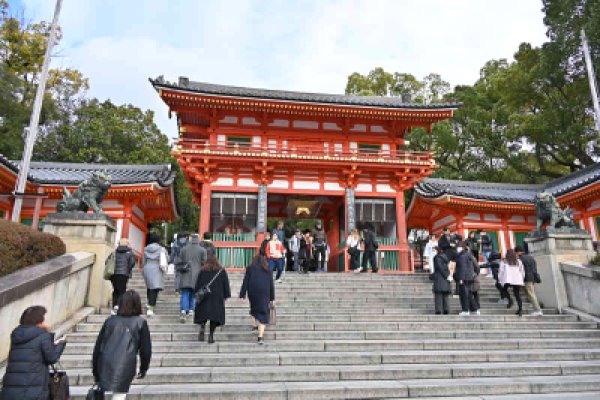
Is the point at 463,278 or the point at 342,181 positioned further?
the point at 342,181

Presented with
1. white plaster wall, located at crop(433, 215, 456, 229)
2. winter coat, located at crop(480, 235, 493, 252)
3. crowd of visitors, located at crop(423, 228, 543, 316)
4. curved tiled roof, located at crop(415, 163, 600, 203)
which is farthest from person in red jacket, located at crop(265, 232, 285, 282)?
white plaster wall, located at crop(433, 215, 456, 229)

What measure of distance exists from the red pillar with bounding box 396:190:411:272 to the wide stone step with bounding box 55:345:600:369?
8987 millimetres

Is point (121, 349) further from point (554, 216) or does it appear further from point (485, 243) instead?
point (485, 243)

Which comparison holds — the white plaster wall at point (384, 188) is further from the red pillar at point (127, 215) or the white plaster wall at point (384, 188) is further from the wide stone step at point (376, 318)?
the red pillar at point (127, 215)

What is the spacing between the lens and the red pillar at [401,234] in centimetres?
1548

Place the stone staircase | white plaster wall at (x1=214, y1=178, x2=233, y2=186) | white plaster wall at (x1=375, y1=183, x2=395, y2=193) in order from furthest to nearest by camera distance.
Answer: white plaster wall at (x1=375, y1=183, x2=395, y2=193), white plaster wall at (x1=214, y1=178, x2=233, y2=186), the stone staircase

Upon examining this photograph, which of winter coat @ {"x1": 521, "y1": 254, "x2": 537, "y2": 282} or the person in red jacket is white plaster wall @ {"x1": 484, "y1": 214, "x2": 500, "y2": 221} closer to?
winter coat @ {"x1": 521, "y1": 254, "x2": 537, "y2": 282}

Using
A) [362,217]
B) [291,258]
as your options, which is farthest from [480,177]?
[291,258]

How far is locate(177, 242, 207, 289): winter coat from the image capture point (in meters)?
→ 7.57

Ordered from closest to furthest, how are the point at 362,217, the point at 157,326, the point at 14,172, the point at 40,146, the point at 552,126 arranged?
1. the point at 157,326
2. the point at 14,172
3. the point at 362,217
4. the point at 552,126
5. the point at 40,146

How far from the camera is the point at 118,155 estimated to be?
28422 mm

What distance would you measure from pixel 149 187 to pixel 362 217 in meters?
9.03

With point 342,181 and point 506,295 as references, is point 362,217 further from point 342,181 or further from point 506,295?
point 506,295

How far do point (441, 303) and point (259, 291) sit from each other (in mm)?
4434
